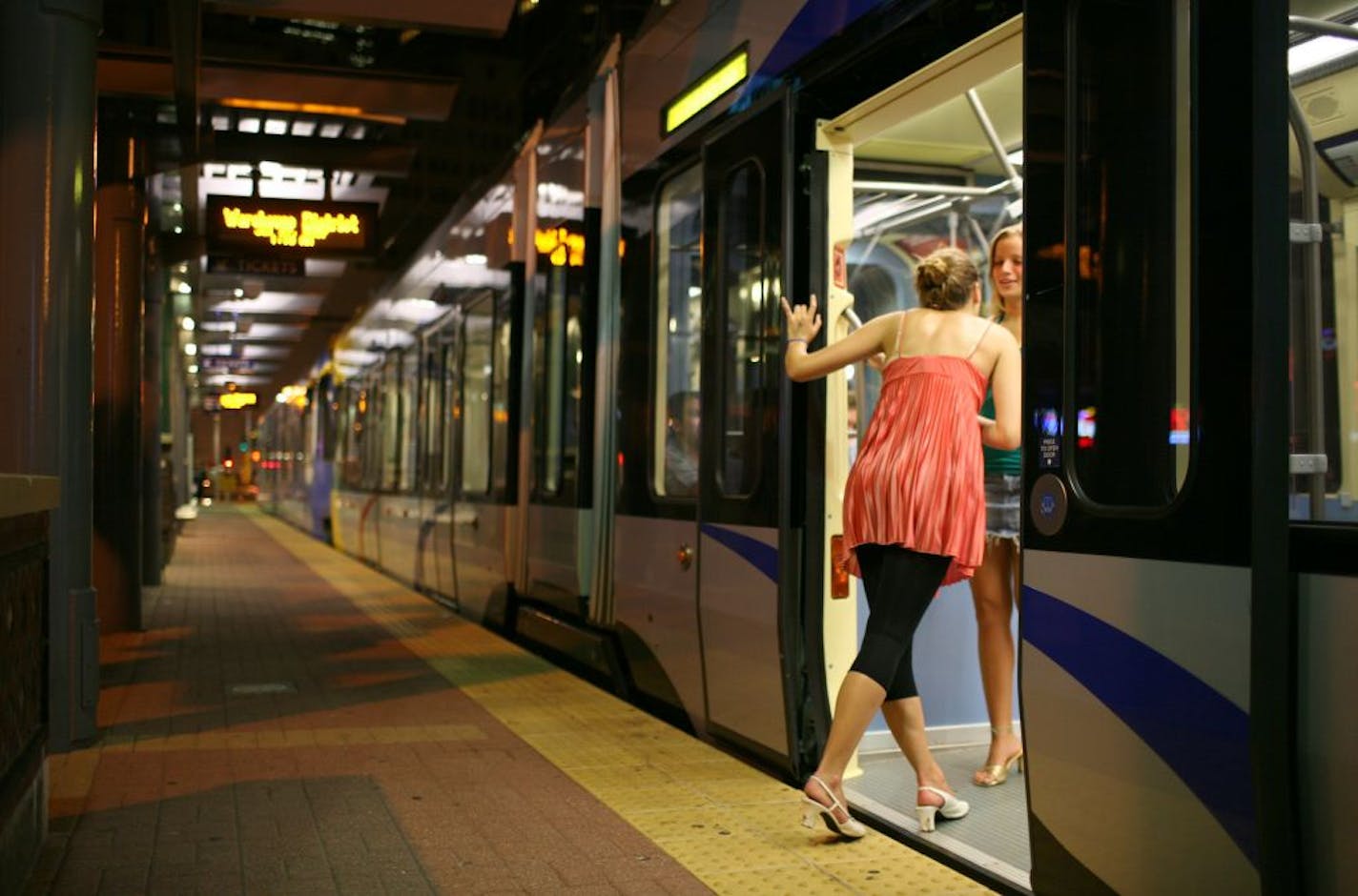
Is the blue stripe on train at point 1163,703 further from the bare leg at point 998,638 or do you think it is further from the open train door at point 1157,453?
the bare leg at point 998,638

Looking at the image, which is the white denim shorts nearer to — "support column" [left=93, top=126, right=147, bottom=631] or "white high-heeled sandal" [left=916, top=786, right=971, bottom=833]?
"white high-heeled sandal" [left=916, top=786, right=971, bottom=833]

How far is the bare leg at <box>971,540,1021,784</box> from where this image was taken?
5105 millimetres

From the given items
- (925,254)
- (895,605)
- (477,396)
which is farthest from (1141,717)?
(477,396)

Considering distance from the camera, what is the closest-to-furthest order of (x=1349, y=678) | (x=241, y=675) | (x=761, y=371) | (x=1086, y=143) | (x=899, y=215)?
(x=1349, y=678) < (x=1086, y=143) < (x=761, y=371) < (x=899, y=215) < (x=241, y=675)

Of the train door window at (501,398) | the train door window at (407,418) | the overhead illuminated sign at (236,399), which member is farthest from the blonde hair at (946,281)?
the overhead illuminated sign at (236,399)

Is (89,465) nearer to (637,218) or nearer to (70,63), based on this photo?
(70,63)

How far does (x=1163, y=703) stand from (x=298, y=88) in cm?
926

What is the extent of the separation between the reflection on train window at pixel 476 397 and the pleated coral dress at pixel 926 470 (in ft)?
18.0

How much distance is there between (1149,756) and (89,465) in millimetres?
4243

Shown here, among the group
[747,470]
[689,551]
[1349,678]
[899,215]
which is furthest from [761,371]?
[1349,678]

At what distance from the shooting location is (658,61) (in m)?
6.38

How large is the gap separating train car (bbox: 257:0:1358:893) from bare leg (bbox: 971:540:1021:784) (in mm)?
240

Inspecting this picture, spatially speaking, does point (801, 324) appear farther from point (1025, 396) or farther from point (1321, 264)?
point (1321, 264)

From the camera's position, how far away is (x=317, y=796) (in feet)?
16.2
